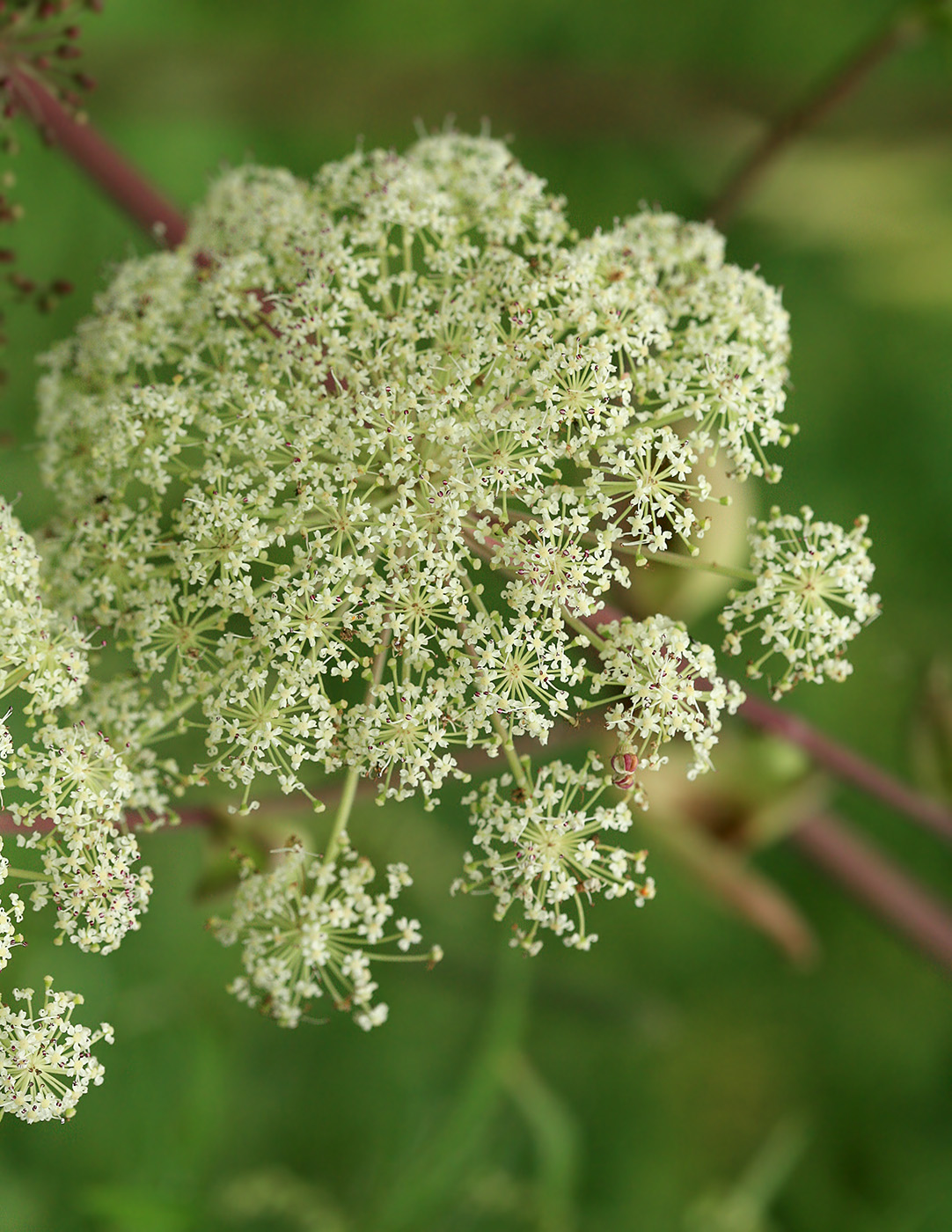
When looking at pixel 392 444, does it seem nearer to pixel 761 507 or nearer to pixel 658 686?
pixel 658 686

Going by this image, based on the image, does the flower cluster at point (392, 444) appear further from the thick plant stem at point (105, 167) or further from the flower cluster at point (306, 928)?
the thick plant stem at point (105, 167)

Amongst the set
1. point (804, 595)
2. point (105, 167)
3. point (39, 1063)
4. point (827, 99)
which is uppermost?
point (827, 99)

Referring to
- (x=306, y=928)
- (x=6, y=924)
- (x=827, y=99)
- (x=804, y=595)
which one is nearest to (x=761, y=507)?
(x=827, y=99)

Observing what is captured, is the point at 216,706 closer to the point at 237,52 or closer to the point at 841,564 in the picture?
the point at 841,564

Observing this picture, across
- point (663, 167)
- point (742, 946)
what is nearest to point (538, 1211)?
point (742, 946)

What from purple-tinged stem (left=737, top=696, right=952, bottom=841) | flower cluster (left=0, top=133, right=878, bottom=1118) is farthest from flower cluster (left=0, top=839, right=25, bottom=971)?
purple-tinged stem (left=737, top=696, right=952, bottom=841)

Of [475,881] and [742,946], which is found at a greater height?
[742,946]
